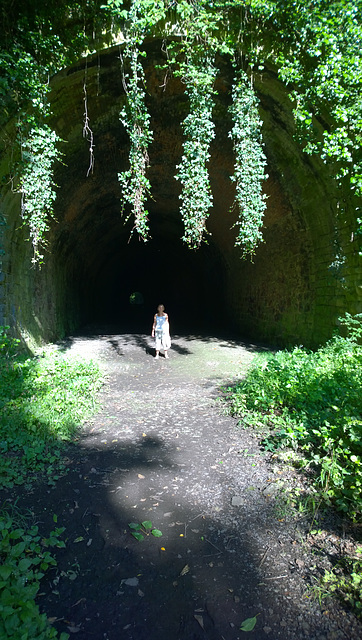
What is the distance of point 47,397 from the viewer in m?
4.91

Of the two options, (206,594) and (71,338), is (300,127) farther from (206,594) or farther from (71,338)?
(71,338)

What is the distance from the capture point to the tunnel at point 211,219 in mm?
6832

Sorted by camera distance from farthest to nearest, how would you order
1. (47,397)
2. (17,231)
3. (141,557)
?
1. (17,231)
2. (47,397)
3. (141,557)

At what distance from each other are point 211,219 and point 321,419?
8.83m

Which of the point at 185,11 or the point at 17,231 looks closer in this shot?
the point at 185,11

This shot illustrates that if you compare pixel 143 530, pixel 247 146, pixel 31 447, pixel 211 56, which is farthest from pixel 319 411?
pixel 211 56

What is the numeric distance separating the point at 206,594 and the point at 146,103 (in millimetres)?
8470

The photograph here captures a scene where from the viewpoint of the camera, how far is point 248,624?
2.09m

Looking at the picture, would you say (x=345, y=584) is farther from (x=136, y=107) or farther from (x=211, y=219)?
(x=211, y=219)

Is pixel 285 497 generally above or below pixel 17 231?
below

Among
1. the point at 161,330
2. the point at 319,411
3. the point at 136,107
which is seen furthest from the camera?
the point at 161,330

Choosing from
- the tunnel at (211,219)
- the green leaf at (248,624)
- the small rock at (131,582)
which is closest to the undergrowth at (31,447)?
the small rock at (131,582)

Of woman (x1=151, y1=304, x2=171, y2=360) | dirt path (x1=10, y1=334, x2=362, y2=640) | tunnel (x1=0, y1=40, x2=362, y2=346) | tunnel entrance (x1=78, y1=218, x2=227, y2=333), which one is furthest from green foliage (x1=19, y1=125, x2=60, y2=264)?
tunnel entrance (x1=78, y1=218, x2=227, y2=333)

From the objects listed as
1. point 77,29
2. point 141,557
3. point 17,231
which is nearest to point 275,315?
point 17,231
